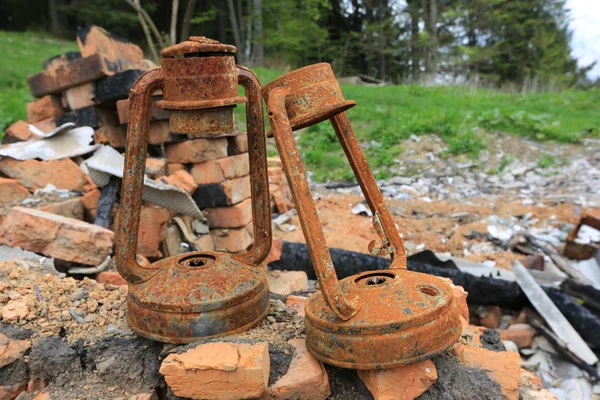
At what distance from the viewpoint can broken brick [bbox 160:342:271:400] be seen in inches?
61.7

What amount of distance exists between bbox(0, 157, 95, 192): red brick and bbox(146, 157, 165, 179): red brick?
0.46 meters

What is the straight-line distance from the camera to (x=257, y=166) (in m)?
2.00

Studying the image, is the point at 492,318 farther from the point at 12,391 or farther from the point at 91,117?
the point at 91,117

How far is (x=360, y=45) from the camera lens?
24781 mm

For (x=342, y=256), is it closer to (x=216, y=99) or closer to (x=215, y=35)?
(x=216, y=99)

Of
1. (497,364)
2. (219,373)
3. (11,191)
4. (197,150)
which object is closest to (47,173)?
(11,191)

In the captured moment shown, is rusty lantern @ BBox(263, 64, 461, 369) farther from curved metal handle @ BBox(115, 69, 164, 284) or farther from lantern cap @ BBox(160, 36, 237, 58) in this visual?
curved metal handle @ BBox(115, 69, 164, 284)

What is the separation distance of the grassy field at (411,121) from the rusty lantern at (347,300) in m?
5.40

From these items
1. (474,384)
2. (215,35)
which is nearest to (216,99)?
(474,384)

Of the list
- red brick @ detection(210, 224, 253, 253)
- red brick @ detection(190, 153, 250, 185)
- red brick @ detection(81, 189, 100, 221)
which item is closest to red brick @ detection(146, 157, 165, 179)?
red brick @ detection(190, 153, 250, 185)

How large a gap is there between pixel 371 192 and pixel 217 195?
2.09 m

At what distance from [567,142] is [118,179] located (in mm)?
8069

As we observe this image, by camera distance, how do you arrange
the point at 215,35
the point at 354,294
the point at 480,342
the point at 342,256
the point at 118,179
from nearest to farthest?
the point at 354,294 → the point at 480,342 → the point at 118,179 → the point at 342,256 → the point at 215,35

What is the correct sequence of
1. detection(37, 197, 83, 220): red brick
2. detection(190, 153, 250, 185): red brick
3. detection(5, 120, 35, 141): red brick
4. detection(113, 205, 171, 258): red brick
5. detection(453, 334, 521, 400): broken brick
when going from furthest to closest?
detection(5, 120, 35, 141): red brick < detection(190, 153, 250, 185): red brick < detection(113, 205, 171, 258): red brick < detection(37, 197, 83, 220): red brick < detection(453, 334, 521, 400): broken brick
